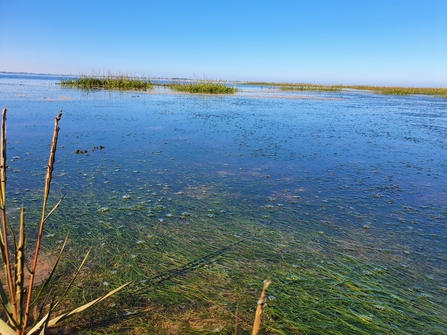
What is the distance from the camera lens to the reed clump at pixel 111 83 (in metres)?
39.8

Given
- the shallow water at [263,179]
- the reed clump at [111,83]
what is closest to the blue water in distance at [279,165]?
the shallow water at [263,179]

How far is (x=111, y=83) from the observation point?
1575 inches

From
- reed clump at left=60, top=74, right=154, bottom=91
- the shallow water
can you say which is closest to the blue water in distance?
the shallow water

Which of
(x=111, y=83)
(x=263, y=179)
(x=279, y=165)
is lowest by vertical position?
(x=263, y=179)

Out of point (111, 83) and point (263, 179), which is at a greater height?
point (111, 83)

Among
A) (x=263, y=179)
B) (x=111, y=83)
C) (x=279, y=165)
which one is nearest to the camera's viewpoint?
(x=263, y=179)

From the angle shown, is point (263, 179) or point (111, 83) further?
point (111, 83)

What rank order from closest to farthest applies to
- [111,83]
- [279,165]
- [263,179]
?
[263,179] < [279,165] < [111,83]

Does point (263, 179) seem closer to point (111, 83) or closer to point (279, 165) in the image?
point (279, 165)

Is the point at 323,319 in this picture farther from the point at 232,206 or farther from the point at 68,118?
the point at 68,118

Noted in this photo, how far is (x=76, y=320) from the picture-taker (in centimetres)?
276

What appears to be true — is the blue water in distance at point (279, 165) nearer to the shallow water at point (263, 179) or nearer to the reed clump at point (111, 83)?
the shallow water at point (263, 179)

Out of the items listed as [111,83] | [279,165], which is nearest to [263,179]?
[279,165]

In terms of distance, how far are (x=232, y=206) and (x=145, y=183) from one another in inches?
85.5
